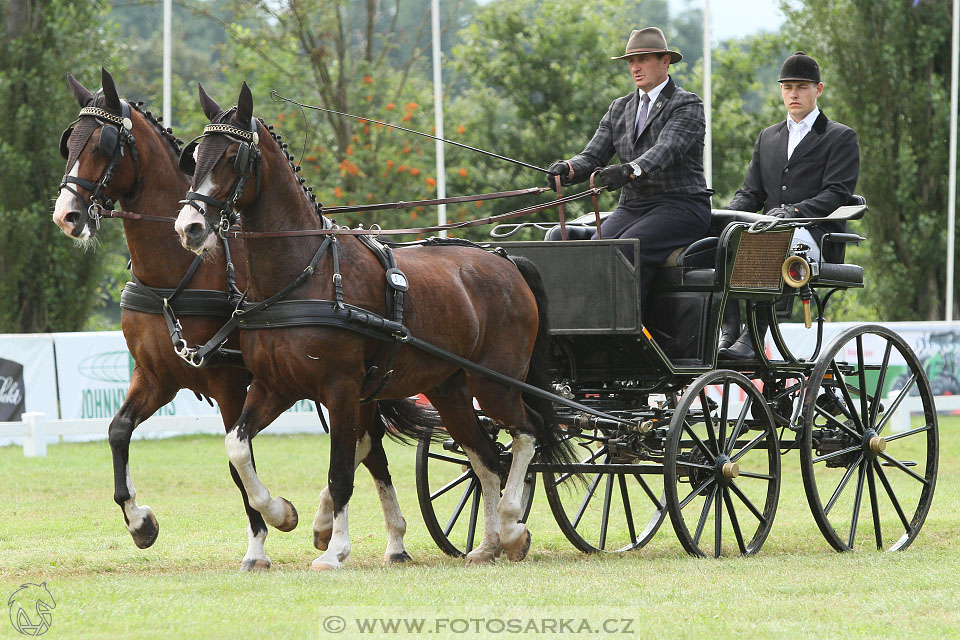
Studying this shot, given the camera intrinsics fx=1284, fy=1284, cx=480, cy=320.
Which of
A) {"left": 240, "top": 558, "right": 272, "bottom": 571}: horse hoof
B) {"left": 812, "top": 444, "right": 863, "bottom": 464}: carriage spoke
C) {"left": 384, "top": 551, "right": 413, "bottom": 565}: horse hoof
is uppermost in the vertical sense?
{"left": 812, "top": 444, "right": 863, "bottom": 464}: carriage spoke

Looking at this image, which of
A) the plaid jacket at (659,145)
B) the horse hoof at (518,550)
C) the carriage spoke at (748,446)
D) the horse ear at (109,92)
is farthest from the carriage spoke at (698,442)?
the horse ear at (109,92)

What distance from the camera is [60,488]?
1074cm

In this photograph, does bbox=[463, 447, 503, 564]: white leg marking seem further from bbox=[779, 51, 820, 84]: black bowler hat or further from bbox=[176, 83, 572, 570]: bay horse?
bbox=[779, 51, 820, 84]: black bowler hat

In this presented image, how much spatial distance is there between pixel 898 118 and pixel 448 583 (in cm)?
1604

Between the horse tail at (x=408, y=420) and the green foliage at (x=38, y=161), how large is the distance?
1051 centimetres

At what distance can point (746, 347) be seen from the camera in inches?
296

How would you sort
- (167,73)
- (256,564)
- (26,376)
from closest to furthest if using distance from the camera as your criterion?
(256,564) < (26,376) < (167,73)

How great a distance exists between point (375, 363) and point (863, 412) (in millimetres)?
3141

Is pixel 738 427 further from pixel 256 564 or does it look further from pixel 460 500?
pixel 256 564

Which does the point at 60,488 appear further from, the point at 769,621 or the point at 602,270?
the point at 769,621

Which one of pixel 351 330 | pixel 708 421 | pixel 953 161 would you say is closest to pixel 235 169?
pixel 351 330

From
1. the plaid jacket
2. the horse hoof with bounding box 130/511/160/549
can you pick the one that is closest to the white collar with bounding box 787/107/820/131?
the plaid jacket

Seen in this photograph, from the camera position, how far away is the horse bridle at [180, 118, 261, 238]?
5609mm

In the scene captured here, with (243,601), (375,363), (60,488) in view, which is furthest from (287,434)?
(243,601)
